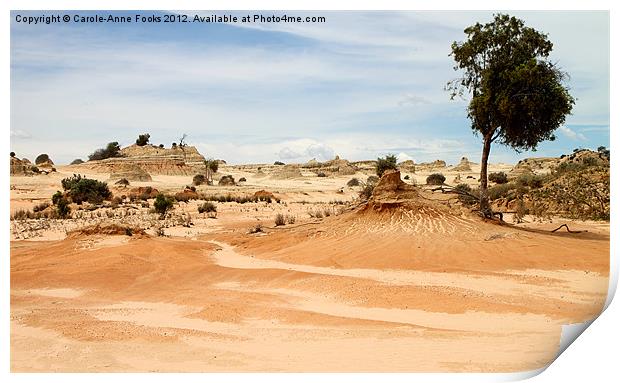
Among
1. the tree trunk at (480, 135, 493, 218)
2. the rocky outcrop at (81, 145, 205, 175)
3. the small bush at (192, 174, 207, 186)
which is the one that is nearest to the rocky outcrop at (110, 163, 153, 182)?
the small bush at (192, 174, 207, 186)

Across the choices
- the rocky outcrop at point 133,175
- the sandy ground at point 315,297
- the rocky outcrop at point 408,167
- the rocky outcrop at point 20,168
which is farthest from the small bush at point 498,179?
the rocky outcrop at point 20,168

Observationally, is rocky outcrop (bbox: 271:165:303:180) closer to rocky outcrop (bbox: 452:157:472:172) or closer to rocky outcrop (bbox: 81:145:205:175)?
rocky outcrop (bbox: 81:145:205:175)

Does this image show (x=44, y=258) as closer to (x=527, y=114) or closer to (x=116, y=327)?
(x=116, y=327)

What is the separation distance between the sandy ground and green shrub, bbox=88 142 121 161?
4296cm

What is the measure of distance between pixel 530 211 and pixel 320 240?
8.38 meters

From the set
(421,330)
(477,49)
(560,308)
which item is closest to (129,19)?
(421,330)

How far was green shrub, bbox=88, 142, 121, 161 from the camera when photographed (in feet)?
185

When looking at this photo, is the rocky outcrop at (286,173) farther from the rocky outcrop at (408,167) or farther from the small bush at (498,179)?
the small bush at (498,179)

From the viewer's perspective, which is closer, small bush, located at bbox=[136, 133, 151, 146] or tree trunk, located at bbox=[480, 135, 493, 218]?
tree trunk, located at bbox=[480, 135, 493, 218]

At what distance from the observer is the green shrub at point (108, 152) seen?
56500mm

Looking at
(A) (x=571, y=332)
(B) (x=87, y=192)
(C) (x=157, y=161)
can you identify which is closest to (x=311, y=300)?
(A) (x=571, y=332)

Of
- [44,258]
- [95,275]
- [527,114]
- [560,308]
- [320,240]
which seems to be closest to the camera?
[560,308]
